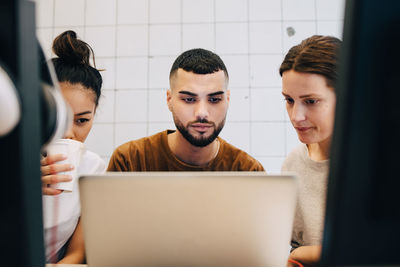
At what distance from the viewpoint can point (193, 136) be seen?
5.02 feet

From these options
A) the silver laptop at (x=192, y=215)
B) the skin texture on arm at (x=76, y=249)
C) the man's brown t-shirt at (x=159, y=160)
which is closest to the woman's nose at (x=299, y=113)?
the man's brown t-shirt at (x=159, y=160)

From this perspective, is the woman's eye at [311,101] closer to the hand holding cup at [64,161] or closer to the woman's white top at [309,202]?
the woman's white top at [309,202]

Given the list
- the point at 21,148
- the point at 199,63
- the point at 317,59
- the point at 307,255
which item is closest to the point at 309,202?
the point at 307,255

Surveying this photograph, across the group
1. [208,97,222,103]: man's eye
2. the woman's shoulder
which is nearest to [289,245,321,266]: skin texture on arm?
[208,97,222,103]: man's eye

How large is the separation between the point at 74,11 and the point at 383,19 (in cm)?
236

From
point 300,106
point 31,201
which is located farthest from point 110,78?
point 31,201

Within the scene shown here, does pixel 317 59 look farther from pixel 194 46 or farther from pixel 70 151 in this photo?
pixel 194 46

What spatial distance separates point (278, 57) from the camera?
7.25 ft

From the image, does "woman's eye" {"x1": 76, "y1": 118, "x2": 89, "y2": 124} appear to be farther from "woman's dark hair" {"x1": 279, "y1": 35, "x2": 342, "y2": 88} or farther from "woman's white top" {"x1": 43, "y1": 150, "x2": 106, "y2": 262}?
"woman's dark hair" {"x1": 279, "y1": 35, "x2": 342, "y2": 88}

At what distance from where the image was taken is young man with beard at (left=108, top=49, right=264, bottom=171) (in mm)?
1514

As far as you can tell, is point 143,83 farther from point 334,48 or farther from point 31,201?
point 31,201

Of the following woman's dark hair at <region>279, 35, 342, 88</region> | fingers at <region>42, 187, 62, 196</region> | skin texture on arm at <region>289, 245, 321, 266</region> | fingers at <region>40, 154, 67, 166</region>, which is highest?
woman's dark hair at <region>279, 35, 342, 88</region>

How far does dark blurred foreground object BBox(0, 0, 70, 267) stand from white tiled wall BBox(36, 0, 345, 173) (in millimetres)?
1850

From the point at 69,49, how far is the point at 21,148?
4.01ft
